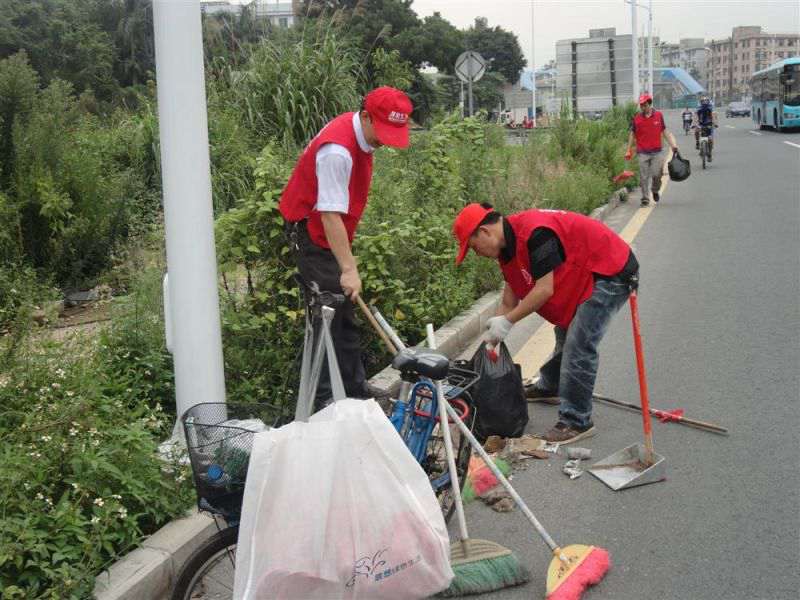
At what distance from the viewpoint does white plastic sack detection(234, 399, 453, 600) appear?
2.64 metres

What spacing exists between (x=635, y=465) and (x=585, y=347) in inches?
27.1

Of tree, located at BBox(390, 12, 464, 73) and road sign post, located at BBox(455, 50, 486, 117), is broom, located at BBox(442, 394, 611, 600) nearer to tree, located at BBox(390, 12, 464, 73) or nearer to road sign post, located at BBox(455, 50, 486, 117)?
road sign post, located at BBox(455, 50, 486, 117)

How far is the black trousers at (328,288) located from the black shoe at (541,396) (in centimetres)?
148

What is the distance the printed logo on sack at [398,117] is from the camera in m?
4.19

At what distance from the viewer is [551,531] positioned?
13.2ft

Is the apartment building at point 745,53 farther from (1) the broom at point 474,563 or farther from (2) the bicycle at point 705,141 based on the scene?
(1) the broom at point 474,563

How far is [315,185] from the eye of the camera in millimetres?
4387

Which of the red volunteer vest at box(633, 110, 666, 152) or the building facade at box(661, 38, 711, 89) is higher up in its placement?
the building facade at box(661, 38, 711, 89)

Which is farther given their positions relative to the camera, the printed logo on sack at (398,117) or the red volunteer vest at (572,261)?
the red volunteer vest at (572,261)

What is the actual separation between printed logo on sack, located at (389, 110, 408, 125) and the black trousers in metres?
0.71

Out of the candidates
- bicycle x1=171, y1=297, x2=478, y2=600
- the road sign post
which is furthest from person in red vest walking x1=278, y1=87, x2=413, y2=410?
the road sign post

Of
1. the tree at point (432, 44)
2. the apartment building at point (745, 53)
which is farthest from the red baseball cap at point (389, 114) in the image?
the apartment building at point (745, 53)

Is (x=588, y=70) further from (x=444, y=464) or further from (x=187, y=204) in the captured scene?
(x=444, y=464)

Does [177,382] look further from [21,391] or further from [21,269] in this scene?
[21,269]
